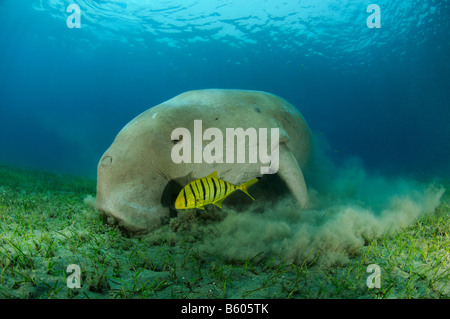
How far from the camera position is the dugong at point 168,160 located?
2791 millimetres

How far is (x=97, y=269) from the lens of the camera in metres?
1.91

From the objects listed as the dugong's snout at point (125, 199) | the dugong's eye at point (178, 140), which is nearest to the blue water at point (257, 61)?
the dugong's eye at point (178, 140)

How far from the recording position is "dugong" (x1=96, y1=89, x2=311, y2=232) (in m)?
2.79

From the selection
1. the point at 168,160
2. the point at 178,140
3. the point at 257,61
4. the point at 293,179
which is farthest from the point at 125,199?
the point at 257,61

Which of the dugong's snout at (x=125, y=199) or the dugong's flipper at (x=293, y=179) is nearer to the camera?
the dugong's snout at (x=125, y=199)

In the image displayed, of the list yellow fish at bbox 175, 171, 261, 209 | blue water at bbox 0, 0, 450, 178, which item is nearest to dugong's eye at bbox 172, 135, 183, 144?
yellow fish at bbox 175, 171, 261, 209

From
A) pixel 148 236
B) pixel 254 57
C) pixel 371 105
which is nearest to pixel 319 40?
pixel 254 57

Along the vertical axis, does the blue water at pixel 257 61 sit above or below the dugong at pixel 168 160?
above

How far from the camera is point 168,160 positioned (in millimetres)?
3152

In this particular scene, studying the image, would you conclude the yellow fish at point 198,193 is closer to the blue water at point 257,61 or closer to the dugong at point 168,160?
the dugong at point 168,160

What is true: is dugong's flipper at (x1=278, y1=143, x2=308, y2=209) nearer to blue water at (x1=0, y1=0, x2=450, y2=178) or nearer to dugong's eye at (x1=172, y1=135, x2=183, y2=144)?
dugong's eye at (x1=172, y1=135, x2=183, y2=144)

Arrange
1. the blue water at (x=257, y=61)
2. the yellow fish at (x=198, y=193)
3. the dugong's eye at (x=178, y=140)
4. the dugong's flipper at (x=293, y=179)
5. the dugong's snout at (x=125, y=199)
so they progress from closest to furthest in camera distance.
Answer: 1. the yellow fish at (x=198, y=193)
2. the dugong's snout at (x=125, y=199)
3. the dugong's eye at (x=178, y=140)
4. the dugong's flipper at (x=293, y=179)
5. the blue water at (x=257, y=61)

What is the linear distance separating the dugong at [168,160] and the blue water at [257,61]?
3269 mm
